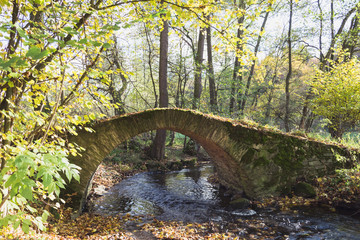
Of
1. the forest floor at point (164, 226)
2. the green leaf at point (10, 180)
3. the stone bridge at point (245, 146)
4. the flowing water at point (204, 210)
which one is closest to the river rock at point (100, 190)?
the flowing water at point (204, 210)

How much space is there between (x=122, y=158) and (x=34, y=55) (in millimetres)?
10430

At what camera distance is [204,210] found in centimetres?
563

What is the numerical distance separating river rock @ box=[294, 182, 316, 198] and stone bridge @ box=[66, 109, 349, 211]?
23 centimetres

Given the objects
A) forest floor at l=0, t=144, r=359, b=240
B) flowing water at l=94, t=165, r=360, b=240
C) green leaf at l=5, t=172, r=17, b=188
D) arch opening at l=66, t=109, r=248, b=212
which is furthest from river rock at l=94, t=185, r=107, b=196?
green leaf at l=5, t=172, r=17, b=188

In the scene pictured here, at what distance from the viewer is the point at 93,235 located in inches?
150

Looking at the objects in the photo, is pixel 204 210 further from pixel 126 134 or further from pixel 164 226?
pixel 126 134

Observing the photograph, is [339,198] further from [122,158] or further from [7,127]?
[122,158]

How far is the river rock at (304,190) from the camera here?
5.95m

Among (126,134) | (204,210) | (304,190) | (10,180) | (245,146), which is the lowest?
(204,210)

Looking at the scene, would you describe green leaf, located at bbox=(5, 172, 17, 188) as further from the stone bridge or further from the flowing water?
the flowing water

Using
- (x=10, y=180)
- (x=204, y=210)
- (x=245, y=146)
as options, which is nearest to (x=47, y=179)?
(x=10, y=180)

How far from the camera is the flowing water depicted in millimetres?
4406

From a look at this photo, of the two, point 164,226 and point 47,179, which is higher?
point 47,179

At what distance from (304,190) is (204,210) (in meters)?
2.85
